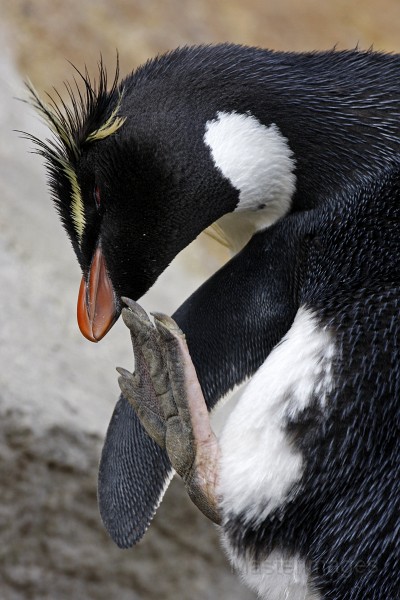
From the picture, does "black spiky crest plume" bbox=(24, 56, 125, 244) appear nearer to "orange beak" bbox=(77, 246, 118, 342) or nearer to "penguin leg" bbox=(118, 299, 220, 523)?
"orange beak" bbox=(77, 246, 118, 342)

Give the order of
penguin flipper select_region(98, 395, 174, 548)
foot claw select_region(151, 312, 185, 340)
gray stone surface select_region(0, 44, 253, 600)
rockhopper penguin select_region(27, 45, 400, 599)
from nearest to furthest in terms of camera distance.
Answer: rockhopper penguin select_region(27, 45, 400, 599) → foot claw select_region(151, 312, 185, 340) → penguin flipper select_region(98, 395, 174, 548) → gray stone surface select_region(0, 44, 253, 600)

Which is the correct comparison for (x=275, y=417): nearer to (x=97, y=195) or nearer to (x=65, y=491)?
(x=97, y=195)

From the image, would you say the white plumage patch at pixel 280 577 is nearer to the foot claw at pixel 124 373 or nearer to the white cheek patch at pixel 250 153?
the foot claw at pixel 124 373

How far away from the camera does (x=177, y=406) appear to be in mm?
1354

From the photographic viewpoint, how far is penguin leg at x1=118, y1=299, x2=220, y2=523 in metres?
1.33

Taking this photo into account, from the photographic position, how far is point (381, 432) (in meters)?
1.18

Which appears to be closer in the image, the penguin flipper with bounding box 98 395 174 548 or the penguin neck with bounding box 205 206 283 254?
the penguin neck with bounding box 205 206 283 254

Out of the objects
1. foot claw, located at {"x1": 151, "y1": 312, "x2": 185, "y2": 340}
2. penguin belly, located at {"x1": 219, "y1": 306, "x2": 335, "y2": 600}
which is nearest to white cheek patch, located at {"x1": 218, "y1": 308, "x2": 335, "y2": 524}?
penguin belly, located at {"x1": 219, "y1": 306, "x2": 335, "y2": 600}

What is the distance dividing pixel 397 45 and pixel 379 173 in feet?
11.1

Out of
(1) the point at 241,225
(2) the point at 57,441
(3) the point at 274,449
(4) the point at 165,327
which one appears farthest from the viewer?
(2) the point at 57,441

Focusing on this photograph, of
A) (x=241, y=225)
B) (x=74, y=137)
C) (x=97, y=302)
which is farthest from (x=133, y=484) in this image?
(x=74, y=137)

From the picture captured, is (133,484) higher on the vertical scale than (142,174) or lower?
lower

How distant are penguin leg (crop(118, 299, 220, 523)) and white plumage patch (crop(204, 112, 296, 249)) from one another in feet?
0.67

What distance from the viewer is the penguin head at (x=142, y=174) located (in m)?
1.29
